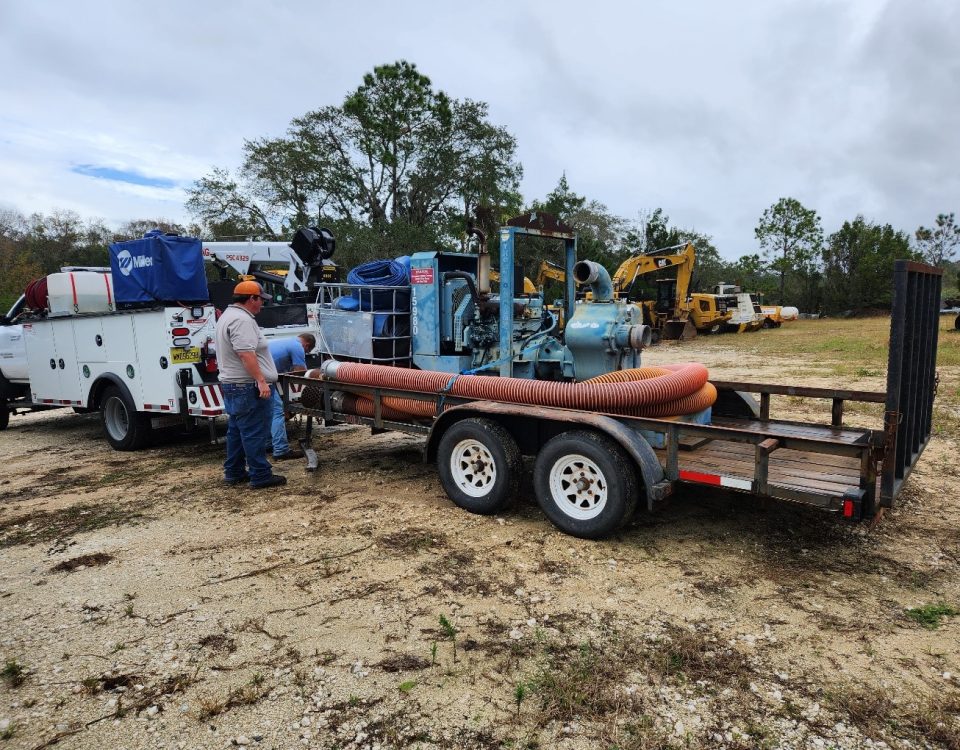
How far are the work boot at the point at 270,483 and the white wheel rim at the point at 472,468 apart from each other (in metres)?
1.91

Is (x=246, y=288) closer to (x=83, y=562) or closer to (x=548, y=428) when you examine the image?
(x=83, y=562)

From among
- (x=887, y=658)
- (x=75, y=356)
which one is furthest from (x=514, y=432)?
(x=75, y=356)

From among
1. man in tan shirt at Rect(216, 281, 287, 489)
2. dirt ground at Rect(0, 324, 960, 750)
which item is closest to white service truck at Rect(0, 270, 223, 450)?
man in tan shirt at Rect(216, 281, 287, 489)

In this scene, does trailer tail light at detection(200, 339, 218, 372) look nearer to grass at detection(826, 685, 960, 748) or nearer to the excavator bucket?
grass at detection(826, 685, 960, 748)

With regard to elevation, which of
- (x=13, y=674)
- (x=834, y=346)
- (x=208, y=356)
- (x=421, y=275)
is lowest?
(x=13, y=674)

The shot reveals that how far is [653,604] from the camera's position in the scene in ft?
12.3

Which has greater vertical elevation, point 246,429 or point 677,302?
point 677,302

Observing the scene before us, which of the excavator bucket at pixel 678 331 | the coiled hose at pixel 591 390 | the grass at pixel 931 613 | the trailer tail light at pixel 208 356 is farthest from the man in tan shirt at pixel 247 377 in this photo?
the excavator bucket at pixel 678 331

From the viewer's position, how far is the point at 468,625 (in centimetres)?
356

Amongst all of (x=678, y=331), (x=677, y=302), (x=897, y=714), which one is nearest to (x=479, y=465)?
(x=897, y=714)

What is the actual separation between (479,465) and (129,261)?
193 inches

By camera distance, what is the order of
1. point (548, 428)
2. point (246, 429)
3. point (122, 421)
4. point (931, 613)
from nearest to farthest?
point (931, 613), point (548, 428), point (246, 429), point (122, 421)

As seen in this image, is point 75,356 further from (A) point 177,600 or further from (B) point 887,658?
(B) point 887,658

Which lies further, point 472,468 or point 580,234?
point 580,234
